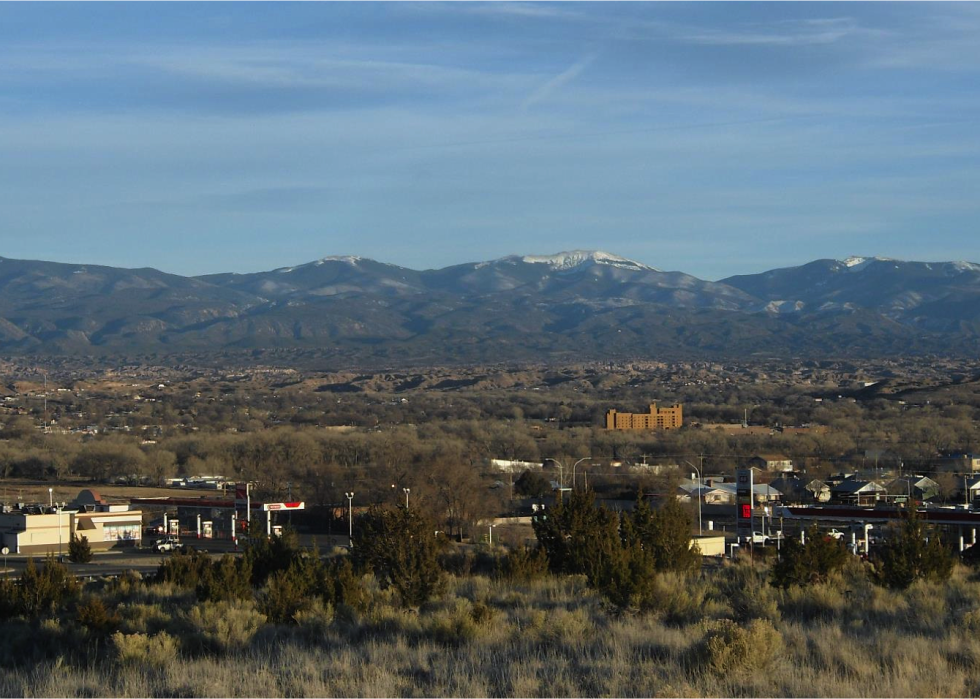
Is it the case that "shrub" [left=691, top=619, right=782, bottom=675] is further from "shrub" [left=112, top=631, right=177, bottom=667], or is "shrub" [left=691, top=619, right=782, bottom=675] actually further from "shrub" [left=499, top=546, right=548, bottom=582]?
"shrub" [left=499, top=546, right=548, bottom=582]

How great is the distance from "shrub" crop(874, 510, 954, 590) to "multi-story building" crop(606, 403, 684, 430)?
9122 centimetres

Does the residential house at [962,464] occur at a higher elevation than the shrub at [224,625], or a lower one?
lower

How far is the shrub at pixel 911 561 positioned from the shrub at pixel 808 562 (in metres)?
1.00

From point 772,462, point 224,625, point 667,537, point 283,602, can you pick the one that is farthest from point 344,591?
point 772,462

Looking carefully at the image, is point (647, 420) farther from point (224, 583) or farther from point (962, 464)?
point (224, 583)

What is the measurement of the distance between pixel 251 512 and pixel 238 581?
102 ft

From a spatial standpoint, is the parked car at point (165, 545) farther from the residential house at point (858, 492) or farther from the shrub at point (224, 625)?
the shrub at point (224, 625)

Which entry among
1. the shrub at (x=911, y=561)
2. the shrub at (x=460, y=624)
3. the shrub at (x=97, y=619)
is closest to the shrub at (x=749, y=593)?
the shrub at (x=911, y=561)

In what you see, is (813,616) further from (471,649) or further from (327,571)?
(327,571)

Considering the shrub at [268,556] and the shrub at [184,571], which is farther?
the shrub at [268,556]

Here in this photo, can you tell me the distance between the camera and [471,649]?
15.3 meters

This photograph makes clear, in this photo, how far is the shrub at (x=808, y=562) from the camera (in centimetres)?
2305

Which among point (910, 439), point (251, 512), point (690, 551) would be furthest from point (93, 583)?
point (910, 439)

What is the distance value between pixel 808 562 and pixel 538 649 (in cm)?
1106
